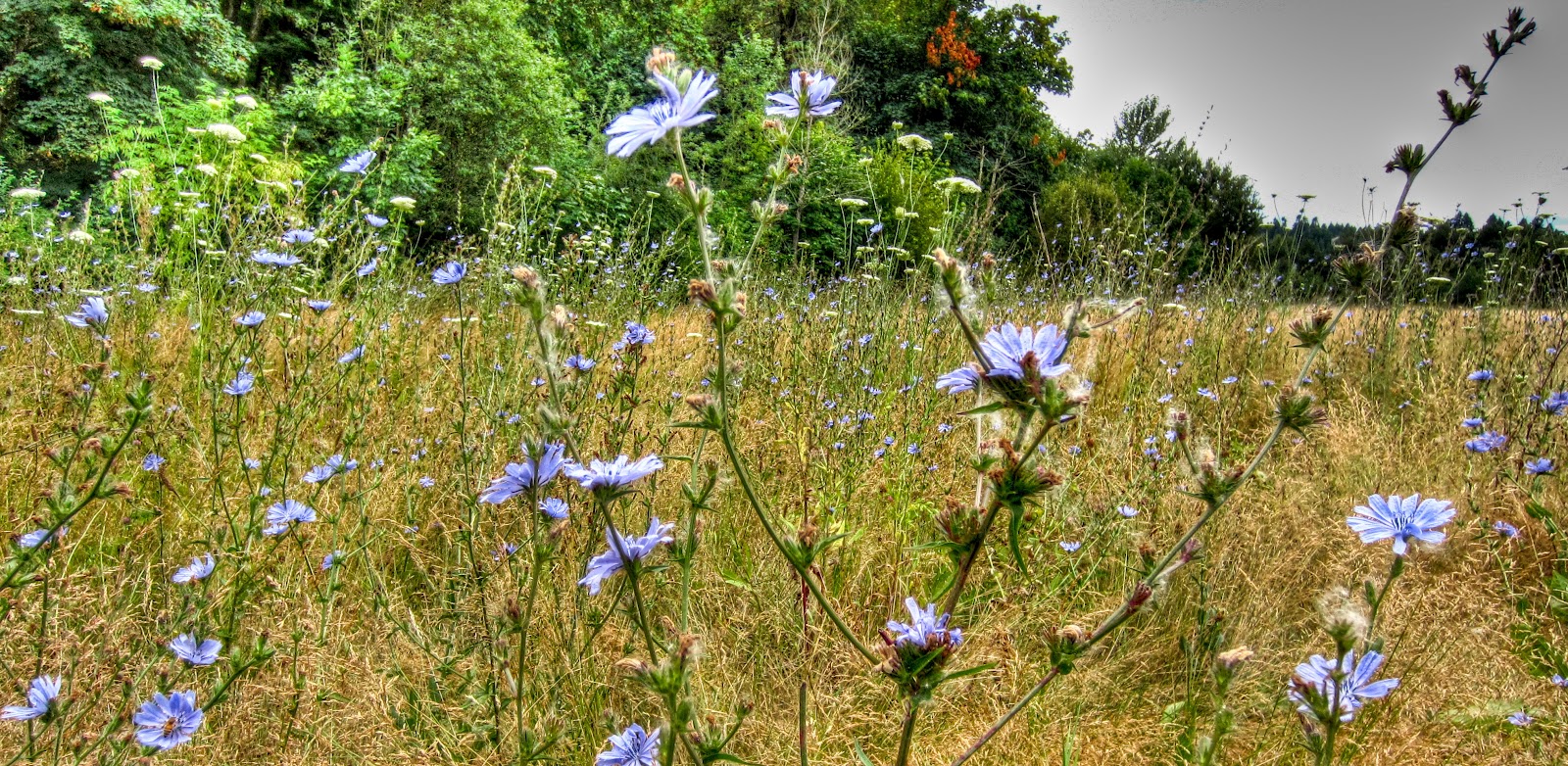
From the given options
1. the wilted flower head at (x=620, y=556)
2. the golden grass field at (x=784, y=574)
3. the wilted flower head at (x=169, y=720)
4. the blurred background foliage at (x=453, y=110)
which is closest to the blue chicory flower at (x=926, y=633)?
the golden grass field at (x=784, y=574)

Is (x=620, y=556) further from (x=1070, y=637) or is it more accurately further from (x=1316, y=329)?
(x=1316, y=329)

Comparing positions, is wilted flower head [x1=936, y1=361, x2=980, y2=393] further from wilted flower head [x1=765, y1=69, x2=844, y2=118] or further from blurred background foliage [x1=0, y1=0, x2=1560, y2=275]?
blurred background foliage [x1=0, y1=0, x2=1560, y2=275]

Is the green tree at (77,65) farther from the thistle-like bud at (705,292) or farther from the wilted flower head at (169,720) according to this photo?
the thistle-like bud at (705,292)

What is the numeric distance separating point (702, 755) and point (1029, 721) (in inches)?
44.3

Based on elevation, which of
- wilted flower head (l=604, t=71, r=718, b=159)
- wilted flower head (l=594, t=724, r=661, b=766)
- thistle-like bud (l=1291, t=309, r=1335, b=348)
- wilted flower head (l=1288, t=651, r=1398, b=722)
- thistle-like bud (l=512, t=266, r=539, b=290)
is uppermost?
wilted flower head (l=604, t=71, r=718, b=159)

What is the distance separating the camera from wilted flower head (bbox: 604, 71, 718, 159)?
863 mm

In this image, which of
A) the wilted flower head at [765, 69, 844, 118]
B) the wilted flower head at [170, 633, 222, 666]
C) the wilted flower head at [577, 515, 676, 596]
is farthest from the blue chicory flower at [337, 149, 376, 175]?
the wilted flower head at [577, 515, 676, 596]

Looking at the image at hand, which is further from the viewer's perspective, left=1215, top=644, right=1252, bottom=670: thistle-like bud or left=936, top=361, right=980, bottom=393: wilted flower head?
left=1215, top=644, right=1252, bottom=670: thistle-like bud

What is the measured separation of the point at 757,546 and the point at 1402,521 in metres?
1.53

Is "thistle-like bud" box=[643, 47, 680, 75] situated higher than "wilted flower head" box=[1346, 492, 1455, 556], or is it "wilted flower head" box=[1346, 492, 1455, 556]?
"thistle-like bud" box=[643, 47, 680, 75]

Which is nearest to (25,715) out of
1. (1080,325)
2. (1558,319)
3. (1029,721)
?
(1080,325)

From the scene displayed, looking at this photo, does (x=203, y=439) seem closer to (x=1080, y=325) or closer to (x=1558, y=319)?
(x=1080, y=325)

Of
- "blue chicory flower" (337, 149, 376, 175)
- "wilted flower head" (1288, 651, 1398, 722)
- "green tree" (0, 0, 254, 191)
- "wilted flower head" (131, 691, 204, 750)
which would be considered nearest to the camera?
"wilted flower head" (1288, 651, 1398, 722)

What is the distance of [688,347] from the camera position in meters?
4.20
